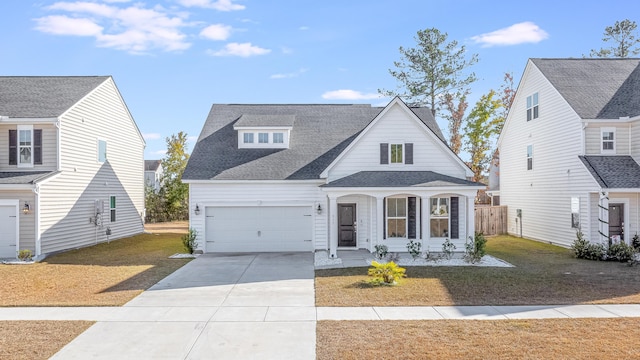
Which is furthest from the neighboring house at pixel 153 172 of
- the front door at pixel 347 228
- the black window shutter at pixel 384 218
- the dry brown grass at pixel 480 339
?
the dry brown grass at pixel 480 339

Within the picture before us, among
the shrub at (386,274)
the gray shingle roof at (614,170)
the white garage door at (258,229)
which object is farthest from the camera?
the white garage door at (258,229)

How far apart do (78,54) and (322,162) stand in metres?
12.7

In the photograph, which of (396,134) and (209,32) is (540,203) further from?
(209,32)

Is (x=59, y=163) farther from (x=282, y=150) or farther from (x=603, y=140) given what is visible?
(x=603, y=140)

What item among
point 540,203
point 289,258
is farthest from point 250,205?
point 540,203

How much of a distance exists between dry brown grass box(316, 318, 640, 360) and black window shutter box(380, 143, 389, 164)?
397 inches

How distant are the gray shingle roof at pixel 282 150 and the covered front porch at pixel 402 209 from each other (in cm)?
220

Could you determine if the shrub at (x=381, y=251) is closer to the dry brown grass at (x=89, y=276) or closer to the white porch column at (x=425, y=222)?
the white porch column at (x=425, y=222)

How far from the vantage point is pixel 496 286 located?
1171 centimetres

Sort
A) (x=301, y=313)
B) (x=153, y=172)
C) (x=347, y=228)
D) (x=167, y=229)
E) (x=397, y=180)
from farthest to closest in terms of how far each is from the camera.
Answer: (x=153, y=172) → (x=167, y=229) → (x=347, y=228) → (x=397, y=180) → (x=301, y=313)

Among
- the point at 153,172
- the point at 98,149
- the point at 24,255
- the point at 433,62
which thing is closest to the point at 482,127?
the point at 433,62

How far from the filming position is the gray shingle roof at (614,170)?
16984 millimetres

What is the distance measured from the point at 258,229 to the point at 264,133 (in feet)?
15.6

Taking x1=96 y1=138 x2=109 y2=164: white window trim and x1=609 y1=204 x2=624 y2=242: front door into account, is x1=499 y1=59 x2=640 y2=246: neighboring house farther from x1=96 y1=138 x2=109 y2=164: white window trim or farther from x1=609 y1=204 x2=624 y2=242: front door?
x1=96 y1=138 x2=109 y2=164: white window trim
